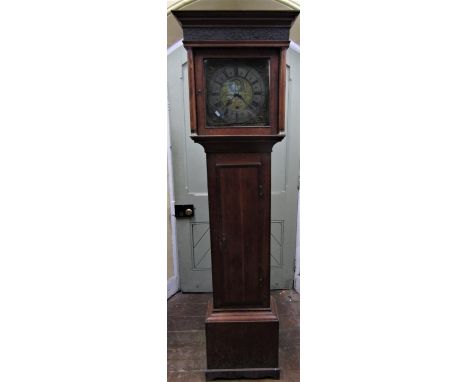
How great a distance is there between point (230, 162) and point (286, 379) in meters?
1.05

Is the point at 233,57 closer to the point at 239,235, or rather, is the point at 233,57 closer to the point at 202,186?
the point at 239,235

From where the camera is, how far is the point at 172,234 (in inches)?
85.0

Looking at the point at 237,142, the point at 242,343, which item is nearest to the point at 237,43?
the point at 237,142

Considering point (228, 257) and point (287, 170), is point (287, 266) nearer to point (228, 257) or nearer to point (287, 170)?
point (287, 170)

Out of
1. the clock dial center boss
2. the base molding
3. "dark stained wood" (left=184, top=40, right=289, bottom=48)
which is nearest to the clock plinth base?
the base molding

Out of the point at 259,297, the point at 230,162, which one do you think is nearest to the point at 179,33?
the point at 230,162

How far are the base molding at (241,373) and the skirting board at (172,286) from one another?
788 millimetres

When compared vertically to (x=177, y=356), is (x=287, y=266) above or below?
above

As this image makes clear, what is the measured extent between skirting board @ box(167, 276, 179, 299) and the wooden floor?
0.03 meters

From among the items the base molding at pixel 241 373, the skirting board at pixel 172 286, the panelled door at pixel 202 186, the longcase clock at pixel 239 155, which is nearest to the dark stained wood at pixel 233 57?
the longcase clock at pixel 239 155

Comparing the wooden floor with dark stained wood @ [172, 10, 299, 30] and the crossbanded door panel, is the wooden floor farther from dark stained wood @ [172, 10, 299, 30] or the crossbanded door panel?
dark stained wood @ [172, 10, 299, 30]

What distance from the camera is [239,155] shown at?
1369mm

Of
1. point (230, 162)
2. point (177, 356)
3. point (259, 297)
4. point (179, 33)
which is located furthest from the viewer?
point (179, 33)

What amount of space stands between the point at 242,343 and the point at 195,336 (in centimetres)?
47
